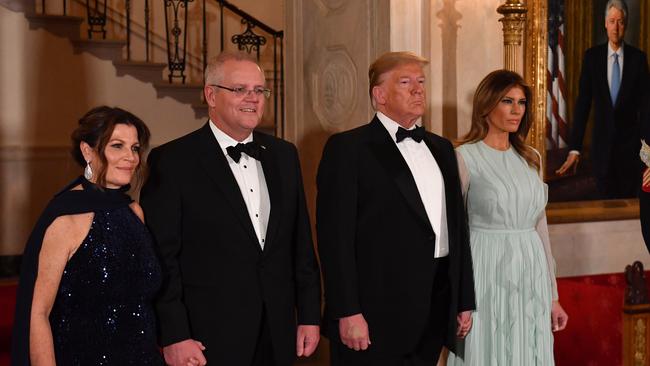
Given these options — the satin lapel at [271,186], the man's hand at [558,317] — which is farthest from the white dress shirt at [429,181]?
the man's hand at [558,317]

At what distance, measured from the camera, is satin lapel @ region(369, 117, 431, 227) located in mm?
3758

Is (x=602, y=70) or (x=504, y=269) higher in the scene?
(x=602, y=70)

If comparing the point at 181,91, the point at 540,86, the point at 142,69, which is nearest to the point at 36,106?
the point at 142,69

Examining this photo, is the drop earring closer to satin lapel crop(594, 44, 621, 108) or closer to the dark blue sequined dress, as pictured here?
the dark blue sequined dress

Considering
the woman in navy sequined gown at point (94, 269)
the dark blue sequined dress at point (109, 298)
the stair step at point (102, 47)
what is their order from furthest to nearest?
the stair step at point (102, 47)
the dark blue sequined dress at point (109, 298)
the woman in navy sequined gown at point (94, 269)

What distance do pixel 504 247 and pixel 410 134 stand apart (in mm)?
753

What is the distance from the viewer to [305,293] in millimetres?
3586

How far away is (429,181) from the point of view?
152 inches

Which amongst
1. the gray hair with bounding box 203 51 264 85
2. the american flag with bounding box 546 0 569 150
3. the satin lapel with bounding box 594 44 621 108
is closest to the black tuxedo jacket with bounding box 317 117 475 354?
the gray hair with bounding box 203 51 264 85

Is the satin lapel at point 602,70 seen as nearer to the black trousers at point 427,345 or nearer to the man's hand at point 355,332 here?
the black trousers at point 427,345

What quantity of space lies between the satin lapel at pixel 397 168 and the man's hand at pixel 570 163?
107 inches

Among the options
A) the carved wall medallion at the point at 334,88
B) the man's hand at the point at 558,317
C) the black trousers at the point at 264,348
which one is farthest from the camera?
the carved wall medallion at the point at 334,88

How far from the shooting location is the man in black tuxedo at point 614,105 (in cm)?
636

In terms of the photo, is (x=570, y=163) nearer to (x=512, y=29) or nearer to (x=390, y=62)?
(x=512, y=29)
